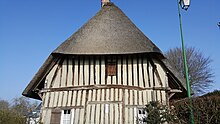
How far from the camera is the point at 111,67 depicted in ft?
32.6

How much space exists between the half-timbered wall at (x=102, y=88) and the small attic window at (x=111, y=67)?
0.28ft

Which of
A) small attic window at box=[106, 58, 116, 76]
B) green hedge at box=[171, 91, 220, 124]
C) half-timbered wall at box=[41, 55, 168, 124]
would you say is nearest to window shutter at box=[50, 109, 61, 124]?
half-timbered wall at box=[41, 55, 168, 124]

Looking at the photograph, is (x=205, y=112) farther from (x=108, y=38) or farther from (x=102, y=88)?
(x=108, y=38)

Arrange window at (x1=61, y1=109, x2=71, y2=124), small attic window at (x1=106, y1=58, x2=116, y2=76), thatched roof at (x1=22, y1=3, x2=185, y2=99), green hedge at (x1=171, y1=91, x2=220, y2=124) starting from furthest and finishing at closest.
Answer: small attic window at (x1=106, y1=58, x2=116, y2=76), thatched roof at (x1=22, y1=3, x2=185, y2=99), window at (x1=61, y1=109, x2=71, y2=124), green hedge at (x1=171, y1=91, x2=220, y2=124)

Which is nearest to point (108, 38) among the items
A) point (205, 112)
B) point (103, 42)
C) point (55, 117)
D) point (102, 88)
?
point (103, 42)

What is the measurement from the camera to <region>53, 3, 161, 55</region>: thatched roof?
375 inches

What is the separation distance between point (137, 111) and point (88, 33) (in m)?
3.97

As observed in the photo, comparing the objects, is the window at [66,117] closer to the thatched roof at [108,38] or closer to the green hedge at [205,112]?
the thatched roof at [108,38]

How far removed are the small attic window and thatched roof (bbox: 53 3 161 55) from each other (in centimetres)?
68

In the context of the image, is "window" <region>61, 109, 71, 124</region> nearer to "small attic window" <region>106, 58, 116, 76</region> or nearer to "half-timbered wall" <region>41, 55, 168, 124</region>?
"half-timbered wall" <region>41, 55, 168, 124</region>

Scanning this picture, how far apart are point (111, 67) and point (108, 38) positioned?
4.19ft

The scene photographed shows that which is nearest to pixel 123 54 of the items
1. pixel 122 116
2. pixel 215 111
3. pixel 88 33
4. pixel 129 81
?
pixel 129 81

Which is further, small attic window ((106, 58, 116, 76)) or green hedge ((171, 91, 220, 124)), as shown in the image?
small attic window ((106, 58, 116, 76))

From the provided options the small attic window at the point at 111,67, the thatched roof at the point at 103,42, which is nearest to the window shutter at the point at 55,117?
the thatched roof at the point at 103,42
